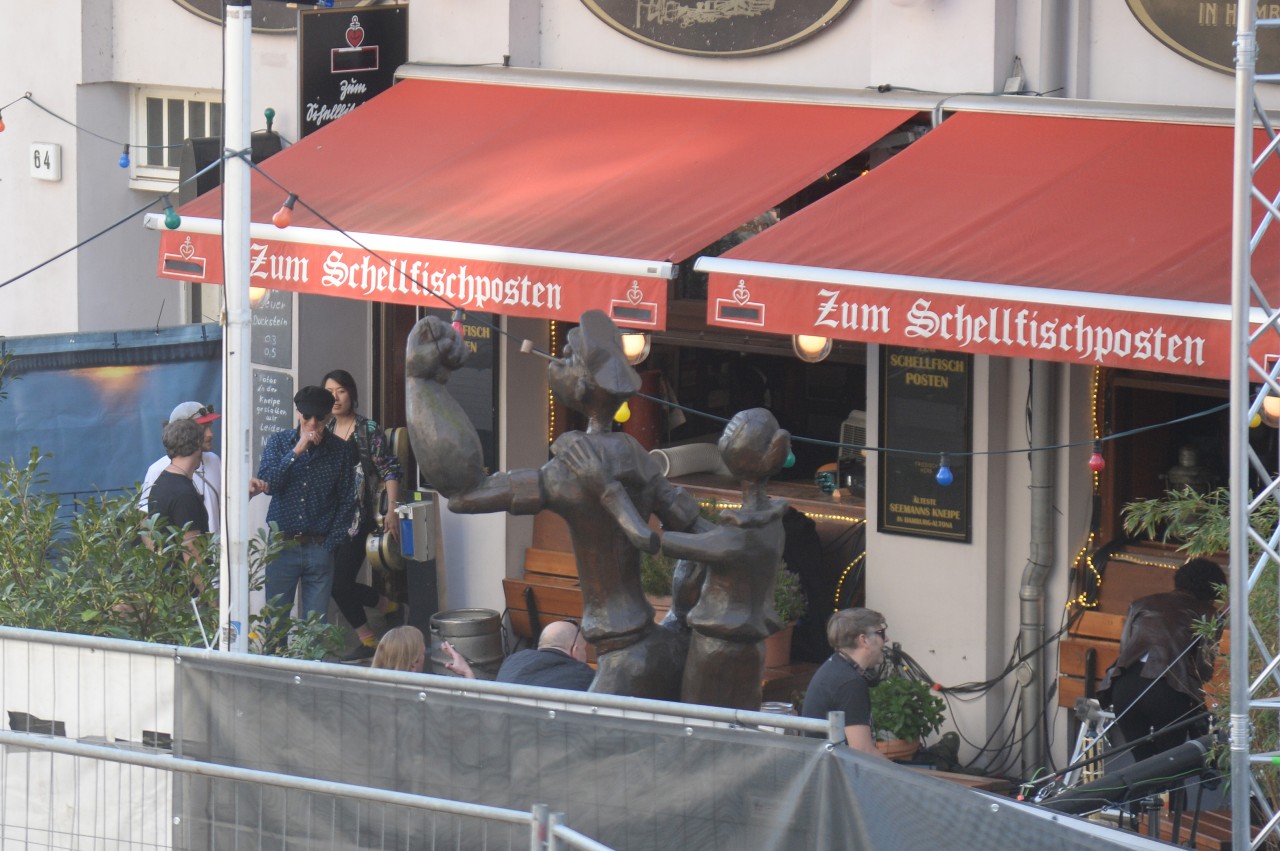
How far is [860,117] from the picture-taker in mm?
9359

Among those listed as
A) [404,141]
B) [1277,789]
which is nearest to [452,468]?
[1277,789]

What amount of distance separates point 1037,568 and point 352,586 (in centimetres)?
386

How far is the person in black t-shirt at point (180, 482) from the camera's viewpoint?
9008 millimetres

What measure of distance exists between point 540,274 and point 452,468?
289cm

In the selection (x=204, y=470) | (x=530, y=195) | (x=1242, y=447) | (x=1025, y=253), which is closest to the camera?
(x=1242, y=447)

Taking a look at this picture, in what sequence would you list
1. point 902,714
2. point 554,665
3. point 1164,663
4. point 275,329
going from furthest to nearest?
point 275,329 → point 902,714 → point 1164,663 → point 554,665

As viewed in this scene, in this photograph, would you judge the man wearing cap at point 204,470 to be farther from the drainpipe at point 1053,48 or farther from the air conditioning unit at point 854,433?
the drainpipe at point 1053,48

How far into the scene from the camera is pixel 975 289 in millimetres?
7652

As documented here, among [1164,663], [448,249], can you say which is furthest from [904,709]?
[448,249]

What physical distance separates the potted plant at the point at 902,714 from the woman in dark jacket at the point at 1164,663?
3.84ft

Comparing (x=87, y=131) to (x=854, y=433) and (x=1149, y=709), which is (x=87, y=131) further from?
(x=1149, y=709)

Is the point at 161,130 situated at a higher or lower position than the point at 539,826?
higher

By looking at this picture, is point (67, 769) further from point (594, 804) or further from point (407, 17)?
point (407, 17)

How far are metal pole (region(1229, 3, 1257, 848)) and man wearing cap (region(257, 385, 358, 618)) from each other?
5.31 metres
